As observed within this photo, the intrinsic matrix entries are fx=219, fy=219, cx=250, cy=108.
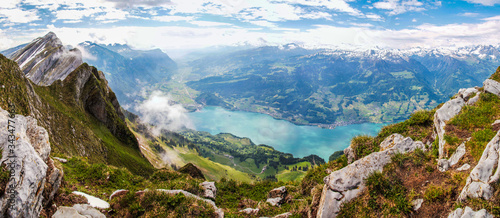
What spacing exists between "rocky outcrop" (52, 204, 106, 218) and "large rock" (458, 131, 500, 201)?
13.4 meters

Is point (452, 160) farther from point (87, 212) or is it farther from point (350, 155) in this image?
point (87, 212)

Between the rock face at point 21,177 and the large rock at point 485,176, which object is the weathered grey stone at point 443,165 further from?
the rock face at point 21,177

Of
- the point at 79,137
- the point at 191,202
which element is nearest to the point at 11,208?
the point at 191,202

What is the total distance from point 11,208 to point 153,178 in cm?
1367

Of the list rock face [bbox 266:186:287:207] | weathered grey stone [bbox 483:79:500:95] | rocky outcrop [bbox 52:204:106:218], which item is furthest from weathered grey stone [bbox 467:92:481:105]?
rocky outcrop [bbox 52:204:106:218]

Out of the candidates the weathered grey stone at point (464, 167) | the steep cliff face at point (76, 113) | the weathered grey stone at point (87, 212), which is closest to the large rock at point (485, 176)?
the weathered grey stone at point (464, 167)

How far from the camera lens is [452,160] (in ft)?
29.6

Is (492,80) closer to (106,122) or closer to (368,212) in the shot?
(368,212)

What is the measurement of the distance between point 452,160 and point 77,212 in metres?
15.2

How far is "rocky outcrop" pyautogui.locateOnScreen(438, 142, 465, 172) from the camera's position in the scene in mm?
8826

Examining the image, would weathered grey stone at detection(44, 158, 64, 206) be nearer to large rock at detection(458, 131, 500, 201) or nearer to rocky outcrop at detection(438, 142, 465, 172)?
large rock at detection(458, 131, 500, 201)

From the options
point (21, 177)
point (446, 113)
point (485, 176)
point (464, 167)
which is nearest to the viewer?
point (485, 176)

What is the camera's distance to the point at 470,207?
6.64m

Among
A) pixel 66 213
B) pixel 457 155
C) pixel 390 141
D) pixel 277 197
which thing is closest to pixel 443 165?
pixel 457 155
